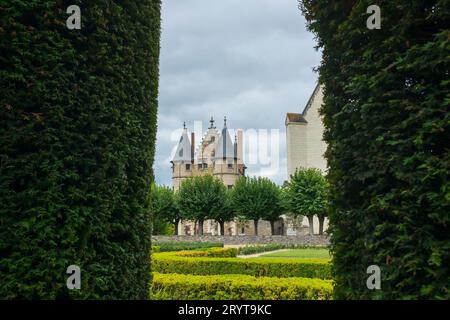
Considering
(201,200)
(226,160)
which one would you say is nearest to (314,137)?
(201,200)

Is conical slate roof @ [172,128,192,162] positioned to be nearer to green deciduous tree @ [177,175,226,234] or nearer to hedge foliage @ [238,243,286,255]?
green deciduous tree @ [177,175,226,234]

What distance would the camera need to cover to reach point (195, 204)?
4722 centimetres

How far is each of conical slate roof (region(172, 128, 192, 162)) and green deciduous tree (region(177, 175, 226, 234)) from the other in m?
27.3

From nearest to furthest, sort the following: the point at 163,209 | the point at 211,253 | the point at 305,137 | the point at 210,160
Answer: the point at 211,253, the point at 163,209, the point at 305,137, the point at 210,160

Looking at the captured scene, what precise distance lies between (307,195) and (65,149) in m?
40.7

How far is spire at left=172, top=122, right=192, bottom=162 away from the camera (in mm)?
75481

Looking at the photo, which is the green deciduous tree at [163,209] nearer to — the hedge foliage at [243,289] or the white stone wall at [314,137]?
the white stone wall at [314,137]

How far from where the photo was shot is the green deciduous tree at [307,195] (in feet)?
140

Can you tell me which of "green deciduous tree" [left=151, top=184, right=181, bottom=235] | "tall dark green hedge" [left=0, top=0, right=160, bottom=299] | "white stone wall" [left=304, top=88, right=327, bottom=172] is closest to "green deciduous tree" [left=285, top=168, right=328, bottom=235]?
"white stone wall" [left=304, top=88, right=327, bottom=172]

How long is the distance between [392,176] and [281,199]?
1738 inches

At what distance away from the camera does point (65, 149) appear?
4027 mm

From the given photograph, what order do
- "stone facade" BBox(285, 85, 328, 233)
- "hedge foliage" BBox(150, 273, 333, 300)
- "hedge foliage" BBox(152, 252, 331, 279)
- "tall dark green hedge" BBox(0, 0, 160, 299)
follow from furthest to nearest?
"stone facade" BBox(285, 85, 328, 233)
"hedge foliage" BBox(152, 252, 331, 279)
"hedge foliage" BBox(150, 273, 333, 300)
"tall dark green hedge" BBox(0, 0, 160, 299)

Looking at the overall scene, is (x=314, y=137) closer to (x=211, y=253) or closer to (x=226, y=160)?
(x=226, y=160)

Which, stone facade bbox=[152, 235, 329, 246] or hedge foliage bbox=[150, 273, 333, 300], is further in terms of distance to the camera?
stone facade bbox=[152, 235, 329, 246]
